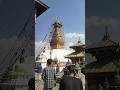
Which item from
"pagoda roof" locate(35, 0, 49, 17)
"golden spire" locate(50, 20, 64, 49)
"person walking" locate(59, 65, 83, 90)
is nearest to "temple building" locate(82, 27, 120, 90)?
"pagoda roof" locate(35, 0, 49, 17)

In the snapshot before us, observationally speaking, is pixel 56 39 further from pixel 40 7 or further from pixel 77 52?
pixel 40 7

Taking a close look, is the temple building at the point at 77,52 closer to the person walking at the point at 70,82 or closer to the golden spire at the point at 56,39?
the golden spire at the point at 56,39

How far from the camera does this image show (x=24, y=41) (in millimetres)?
4512

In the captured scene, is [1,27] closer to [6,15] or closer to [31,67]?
[6,15]

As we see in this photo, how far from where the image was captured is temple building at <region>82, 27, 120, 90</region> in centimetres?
569

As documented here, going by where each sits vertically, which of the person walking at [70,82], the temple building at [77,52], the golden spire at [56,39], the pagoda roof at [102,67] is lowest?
the person walking at [70,82]

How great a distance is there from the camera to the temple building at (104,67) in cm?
569

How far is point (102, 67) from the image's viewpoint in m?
6.72

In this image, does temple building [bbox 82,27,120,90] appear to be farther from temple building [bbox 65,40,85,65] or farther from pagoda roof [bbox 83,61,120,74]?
temple building [bbox 65,40,85,65]

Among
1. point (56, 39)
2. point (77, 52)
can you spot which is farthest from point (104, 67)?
point (56, 39)

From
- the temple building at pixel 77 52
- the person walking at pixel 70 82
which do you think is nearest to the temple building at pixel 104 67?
the person walking at pixel 70 82

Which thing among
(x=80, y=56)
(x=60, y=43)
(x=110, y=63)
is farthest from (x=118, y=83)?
(x=60, y=43)

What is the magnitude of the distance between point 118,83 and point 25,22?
1971mm

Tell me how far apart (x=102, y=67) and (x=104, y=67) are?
0.08 m
